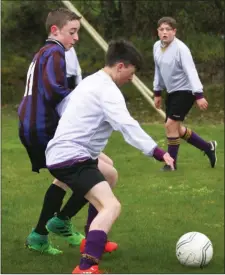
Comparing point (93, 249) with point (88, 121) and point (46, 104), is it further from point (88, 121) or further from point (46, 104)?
point (46, 104)

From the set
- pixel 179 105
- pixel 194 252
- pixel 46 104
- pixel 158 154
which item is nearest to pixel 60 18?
pixel 46 104

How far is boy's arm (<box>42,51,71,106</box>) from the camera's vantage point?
533cm

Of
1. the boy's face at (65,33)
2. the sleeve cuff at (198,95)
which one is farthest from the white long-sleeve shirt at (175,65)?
the boy's face at (65,33)

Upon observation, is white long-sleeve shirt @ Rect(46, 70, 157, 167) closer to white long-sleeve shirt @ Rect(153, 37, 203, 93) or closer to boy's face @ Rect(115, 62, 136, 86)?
boy's face @ Rect(115, 62, 136, 86)

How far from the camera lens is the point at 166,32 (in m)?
8.98

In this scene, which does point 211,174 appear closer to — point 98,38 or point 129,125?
point 129,125

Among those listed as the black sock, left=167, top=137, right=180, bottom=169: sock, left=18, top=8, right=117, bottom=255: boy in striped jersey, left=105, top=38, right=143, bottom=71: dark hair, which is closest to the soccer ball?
left=18, top=8, right=117, bottom=255: boy in striped jersey

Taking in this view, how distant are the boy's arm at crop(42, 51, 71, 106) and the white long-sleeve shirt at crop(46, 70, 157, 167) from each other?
54 cm

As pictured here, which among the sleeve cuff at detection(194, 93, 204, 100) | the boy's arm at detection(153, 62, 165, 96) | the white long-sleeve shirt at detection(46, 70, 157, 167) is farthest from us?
the boy's arm at detection(153, 62, 165, 96)

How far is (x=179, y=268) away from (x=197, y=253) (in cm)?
18

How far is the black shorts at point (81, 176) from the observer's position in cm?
463

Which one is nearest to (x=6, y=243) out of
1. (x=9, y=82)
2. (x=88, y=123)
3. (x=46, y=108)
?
(x=46, y=108)

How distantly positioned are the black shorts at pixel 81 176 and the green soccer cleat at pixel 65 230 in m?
0.90

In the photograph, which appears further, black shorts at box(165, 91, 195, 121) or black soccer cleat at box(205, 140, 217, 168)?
black soccer cleat at box(205, 140, 217, 168)
